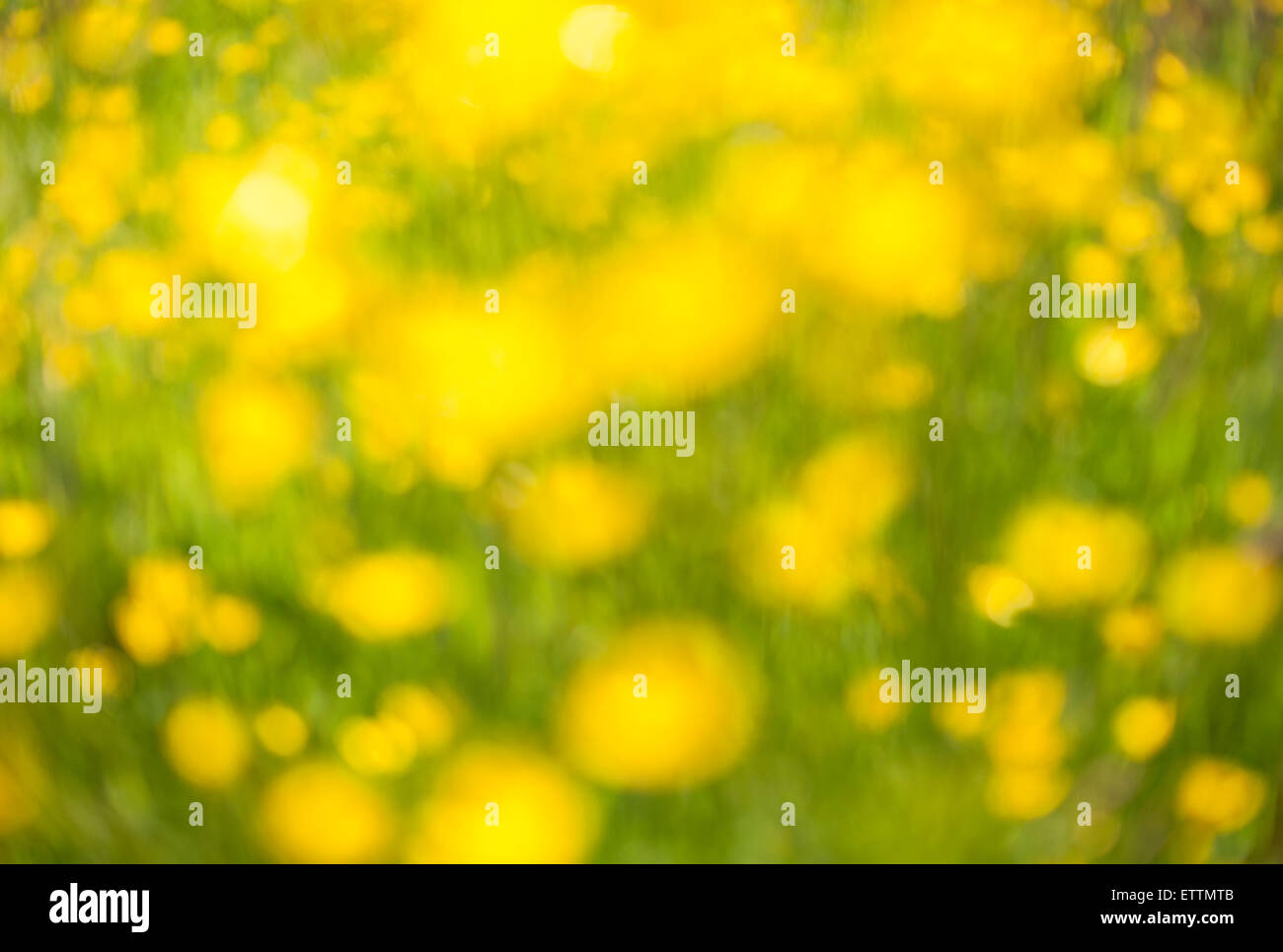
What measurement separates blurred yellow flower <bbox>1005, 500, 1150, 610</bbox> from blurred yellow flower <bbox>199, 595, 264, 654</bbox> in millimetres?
368

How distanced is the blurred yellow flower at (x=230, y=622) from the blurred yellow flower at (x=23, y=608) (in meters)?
0.10

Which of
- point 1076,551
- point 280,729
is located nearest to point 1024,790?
point 1076,551

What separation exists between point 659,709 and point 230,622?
0.70 feet

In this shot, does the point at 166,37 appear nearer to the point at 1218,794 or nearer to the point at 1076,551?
the point at 1076,551

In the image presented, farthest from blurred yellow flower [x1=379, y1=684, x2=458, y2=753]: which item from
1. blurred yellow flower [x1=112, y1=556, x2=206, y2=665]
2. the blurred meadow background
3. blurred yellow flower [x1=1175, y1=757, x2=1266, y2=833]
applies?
blurred yellow flower [x1=1175, y1=757, x2=1266, y2=833]

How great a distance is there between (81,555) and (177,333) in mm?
128

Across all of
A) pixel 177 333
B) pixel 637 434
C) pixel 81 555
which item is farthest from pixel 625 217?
pixel 81 555

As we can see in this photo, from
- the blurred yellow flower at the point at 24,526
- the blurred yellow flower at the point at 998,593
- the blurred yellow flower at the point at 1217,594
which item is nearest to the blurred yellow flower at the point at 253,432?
the blurred yellow flower at the point at 24,526

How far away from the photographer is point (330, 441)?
51 cm

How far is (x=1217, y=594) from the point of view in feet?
1.79

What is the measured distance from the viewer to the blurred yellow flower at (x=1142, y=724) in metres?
0.54

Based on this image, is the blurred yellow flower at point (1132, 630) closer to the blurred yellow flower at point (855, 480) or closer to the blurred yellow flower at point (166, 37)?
the blurred yellow flower at point (855, 480)

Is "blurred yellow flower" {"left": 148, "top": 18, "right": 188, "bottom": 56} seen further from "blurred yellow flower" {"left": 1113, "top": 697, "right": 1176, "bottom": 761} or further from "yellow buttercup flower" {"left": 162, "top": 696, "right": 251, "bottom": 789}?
"blurred yellow flower" {"left": 1113, "top": 697, "right": 1176, "bottom": 761}
